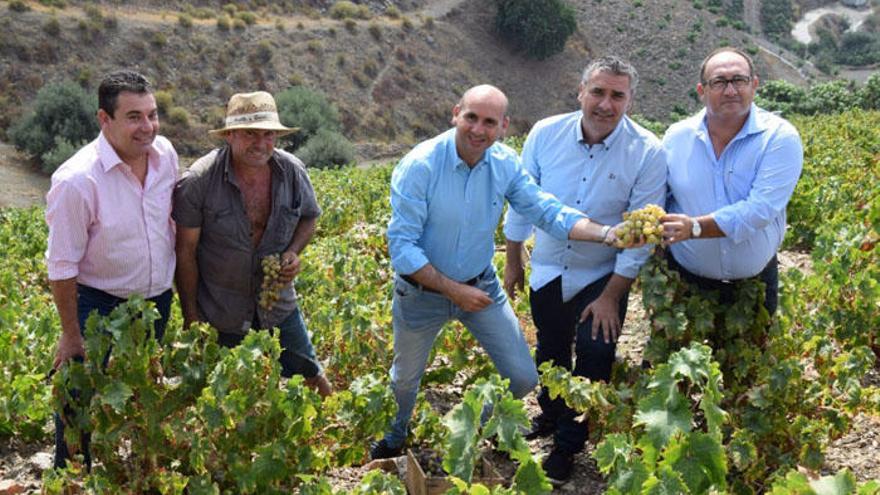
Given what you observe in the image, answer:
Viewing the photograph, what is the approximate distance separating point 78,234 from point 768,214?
124 inches

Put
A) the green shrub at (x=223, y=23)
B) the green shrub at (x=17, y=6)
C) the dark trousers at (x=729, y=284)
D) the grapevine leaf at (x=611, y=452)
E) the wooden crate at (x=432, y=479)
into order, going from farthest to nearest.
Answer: the green shrub at (x=223, y=23) → the green shrub at (x=17, y=6) → the dark trousers at (x=729, y=284) → the wooden crate at (x=432, y=479) → the grapevine leaf at (x=611, y=452)

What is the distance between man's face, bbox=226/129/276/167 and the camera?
4.12 m

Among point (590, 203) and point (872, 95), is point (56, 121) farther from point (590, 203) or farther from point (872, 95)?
point (872, 95)

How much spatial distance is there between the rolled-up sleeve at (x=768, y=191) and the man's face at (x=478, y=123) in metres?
1.12

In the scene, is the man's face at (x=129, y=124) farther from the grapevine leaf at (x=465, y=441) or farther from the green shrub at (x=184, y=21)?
the green shrub at (x=184, y=21)

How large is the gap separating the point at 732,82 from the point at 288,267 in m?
2.36

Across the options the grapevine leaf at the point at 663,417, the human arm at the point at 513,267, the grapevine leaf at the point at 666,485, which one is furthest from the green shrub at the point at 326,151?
the grapevine leaf at the point at 666,485

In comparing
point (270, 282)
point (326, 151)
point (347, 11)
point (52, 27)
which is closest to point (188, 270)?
point (270, 282)

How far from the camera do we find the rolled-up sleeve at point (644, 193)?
425 centimetres

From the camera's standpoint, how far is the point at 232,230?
4.20 meters

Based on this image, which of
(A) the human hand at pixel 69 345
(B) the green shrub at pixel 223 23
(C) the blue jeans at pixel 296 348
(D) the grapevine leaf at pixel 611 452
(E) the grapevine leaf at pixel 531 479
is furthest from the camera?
(B) the green shrub at pixel 223 23

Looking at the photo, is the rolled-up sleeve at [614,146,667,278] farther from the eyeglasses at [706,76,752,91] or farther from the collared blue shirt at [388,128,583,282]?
the eyeglasses at [706,76,752,91]

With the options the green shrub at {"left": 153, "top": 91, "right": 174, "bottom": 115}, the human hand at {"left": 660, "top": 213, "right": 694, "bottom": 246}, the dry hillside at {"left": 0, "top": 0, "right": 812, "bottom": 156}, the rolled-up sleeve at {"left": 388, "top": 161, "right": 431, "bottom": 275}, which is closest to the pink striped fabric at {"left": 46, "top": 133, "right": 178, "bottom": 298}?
the rolled-up sleeve at {"left": 388, "top": 161, "right": 431, "bottom": 275}

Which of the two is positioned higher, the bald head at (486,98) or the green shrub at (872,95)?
the bald head at (486,98)
